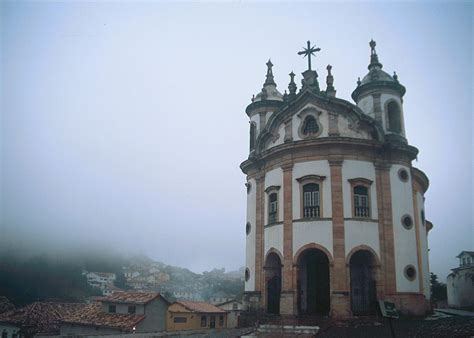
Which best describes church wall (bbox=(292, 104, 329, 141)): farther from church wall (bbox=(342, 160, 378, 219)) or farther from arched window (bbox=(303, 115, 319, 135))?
church wall (bbox=(342, 160, 378, 219))

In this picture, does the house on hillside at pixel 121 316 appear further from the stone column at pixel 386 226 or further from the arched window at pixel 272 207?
the stone column at pixel 386 226

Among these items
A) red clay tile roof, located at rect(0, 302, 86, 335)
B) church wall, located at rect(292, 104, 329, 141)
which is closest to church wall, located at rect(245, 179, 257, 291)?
church wall, located at rect(292, 104, 329, 141)

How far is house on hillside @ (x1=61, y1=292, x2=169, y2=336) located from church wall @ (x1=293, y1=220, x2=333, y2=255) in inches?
640

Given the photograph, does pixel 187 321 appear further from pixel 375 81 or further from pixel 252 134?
pixel 375 81

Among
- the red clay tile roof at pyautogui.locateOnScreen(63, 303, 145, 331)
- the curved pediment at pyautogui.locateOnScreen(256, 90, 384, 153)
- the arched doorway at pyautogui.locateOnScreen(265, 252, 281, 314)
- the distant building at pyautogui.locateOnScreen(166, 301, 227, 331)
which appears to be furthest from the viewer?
the distant building at pyautogui.locateOnScreen(166, 301, 227, 331)

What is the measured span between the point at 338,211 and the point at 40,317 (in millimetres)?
31930

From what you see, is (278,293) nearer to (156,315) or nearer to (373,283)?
(373,283)

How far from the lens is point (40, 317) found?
40781 millimetres

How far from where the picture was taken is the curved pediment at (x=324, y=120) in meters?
23.7

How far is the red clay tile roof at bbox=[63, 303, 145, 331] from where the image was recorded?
1299 inches

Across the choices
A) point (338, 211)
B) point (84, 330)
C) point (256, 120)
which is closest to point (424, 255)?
point (338, 211)

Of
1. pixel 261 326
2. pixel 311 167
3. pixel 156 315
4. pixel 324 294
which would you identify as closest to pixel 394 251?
pixel 324 294

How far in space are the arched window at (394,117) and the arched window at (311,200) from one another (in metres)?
5.86

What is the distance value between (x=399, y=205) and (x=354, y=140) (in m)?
4.17
